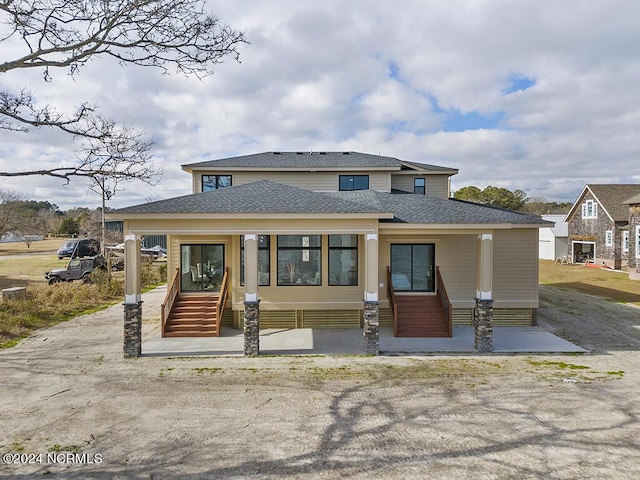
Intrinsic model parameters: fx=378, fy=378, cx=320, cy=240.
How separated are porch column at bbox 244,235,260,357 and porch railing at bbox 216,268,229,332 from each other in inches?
86.5

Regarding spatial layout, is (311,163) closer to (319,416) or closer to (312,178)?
(312,178)

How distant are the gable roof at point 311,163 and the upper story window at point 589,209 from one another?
70.9ft

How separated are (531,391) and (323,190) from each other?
10950 millimetres

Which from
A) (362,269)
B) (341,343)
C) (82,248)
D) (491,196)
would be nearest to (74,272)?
(82,248)

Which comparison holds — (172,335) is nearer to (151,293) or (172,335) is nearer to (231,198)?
(231,198)

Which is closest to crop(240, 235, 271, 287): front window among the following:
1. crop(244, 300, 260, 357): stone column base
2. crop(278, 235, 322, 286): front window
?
crop(278, 235, 322, 286): front window

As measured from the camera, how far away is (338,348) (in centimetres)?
1001

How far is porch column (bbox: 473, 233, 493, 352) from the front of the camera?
9703mm

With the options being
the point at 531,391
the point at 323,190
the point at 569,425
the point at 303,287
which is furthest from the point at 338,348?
the point at 323,190

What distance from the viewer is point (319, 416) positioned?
250 inches

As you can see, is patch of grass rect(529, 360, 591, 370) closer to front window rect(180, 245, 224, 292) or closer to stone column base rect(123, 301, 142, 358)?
front window rect(180, 245, 224, 292)

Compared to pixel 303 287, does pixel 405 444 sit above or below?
below

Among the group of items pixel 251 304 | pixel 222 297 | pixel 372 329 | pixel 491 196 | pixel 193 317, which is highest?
pixel 491 196

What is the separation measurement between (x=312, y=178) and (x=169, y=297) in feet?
25.3
